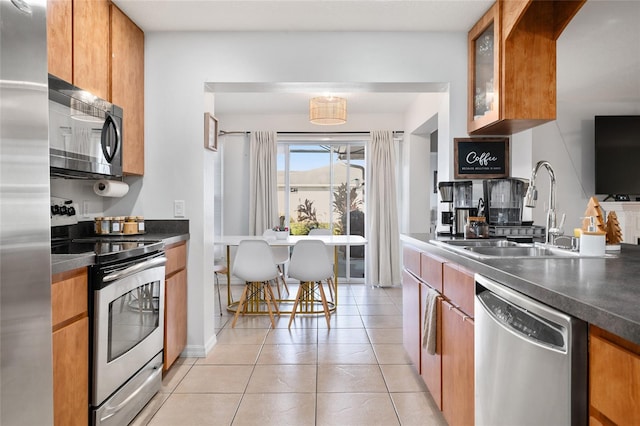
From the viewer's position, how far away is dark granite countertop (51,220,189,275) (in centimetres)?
174

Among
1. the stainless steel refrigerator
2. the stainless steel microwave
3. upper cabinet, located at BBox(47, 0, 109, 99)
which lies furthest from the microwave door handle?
the stainless steel refrigerator

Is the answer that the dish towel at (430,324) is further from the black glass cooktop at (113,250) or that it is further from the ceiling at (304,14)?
the ceiling at (304,14)

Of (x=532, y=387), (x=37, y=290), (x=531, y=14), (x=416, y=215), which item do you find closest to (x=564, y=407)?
(x=532, y=387)

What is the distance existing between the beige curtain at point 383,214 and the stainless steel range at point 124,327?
3.79 metres

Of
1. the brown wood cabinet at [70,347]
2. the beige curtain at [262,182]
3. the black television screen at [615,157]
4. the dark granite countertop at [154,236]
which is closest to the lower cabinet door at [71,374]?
the brown wood cabinet at [70,347]

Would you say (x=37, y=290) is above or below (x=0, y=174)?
below

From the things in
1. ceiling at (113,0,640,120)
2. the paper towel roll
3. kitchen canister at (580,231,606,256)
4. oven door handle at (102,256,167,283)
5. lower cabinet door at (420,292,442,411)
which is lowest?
lower cabinet door at (420,292,442,411)

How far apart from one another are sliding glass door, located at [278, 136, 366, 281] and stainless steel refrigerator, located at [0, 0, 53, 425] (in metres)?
4.86

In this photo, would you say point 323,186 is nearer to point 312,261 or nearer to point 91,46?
point 312,261

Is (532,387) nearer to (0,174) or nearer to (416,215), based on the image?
(0,174)

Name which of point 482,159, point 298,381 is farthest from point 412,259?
point 298,381

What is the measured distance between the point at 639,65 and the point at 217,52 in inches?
152

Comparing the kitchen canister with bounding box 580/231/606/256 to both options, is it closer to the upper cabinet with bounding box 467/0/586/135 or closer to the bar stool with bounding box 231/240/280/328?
the upper cabinet with bounding box 467/0/586/135

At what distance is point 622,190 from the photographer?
512cm
